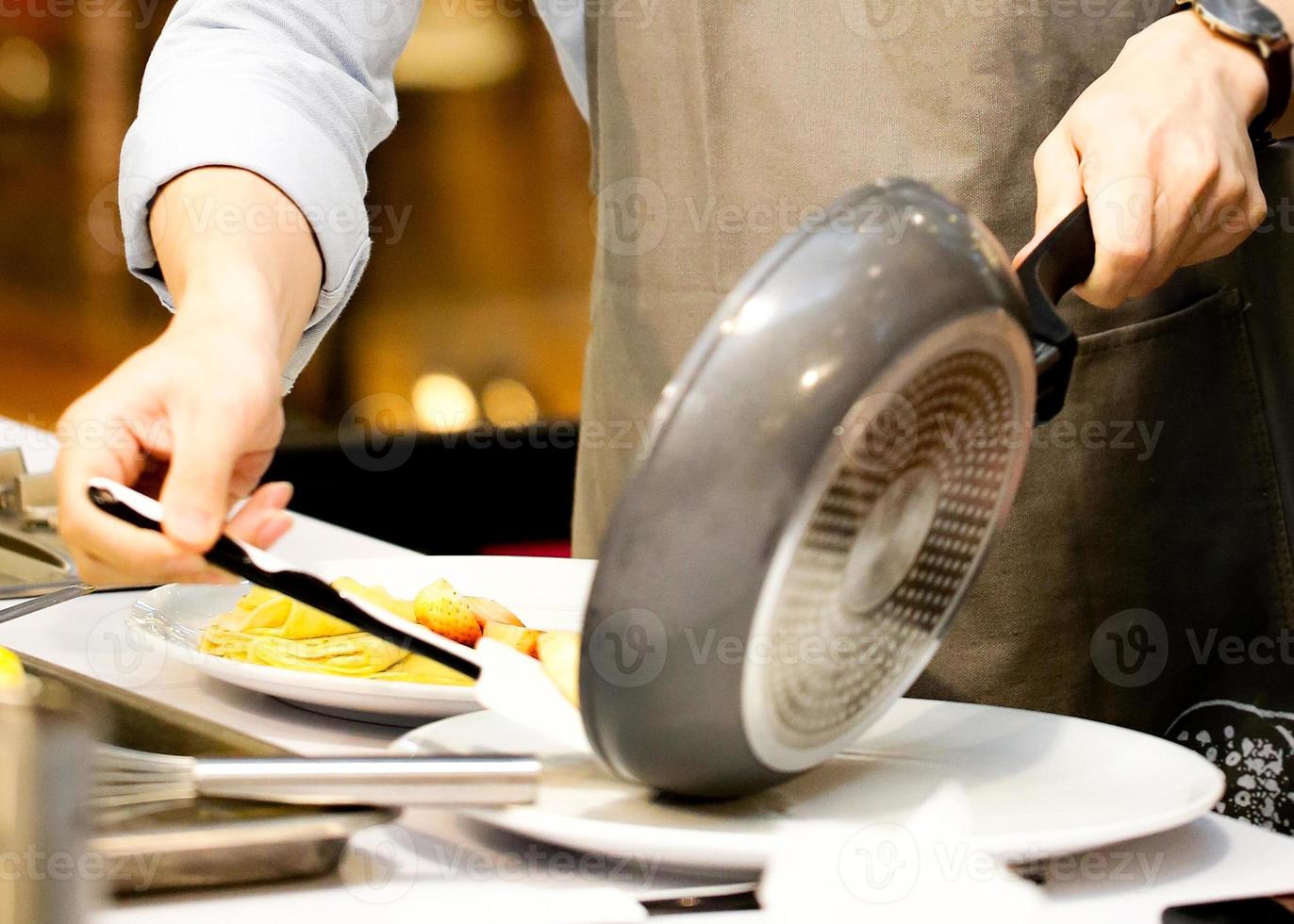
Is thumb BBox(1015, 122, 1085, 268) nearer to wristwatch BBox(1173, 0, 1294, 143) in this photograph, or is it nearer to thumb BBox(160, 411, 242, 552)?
wristwatch BBox(1173, 0, 1294, 143)

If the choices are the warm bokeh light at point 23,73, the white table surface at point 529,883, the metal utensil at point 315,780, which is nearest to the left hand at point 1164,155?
the white table surface at point 529,883

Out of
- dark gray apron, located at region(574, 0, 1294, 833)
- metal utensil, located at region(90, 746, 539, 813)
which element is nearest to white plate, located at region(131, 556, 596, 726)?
metal utensil, located at region(90, 746, 539, 813)

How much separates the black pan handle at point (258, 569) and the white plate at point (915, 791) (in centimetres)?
5

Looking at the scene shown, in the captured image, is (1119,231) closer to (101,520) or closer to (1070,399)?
(1070,399)

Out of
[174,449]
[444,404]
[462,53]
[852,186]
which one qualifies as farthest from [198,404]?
[462,53]

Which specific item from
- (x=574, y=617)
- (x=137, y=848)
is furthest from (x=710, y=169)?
(x=137, y=848)

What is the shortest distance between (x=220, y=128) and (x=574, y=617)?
0.33m

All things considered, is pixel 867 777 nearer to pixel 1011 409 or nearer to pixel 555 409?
pixel 1011 409

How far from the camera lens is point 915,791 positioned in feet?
1.58

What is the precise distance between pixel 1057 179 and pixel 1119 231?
100 millimetres

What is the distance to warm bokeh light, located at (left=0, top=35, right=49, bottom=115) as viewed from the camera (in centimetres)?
281

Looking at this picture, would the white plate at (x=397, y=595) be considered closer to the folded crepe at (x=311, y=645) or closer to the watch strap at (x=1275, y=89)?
the folded crepe at (x=311, y=645)

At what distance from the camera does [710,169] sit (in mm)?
956

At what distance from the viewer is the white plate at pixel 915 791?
41 centimetres
